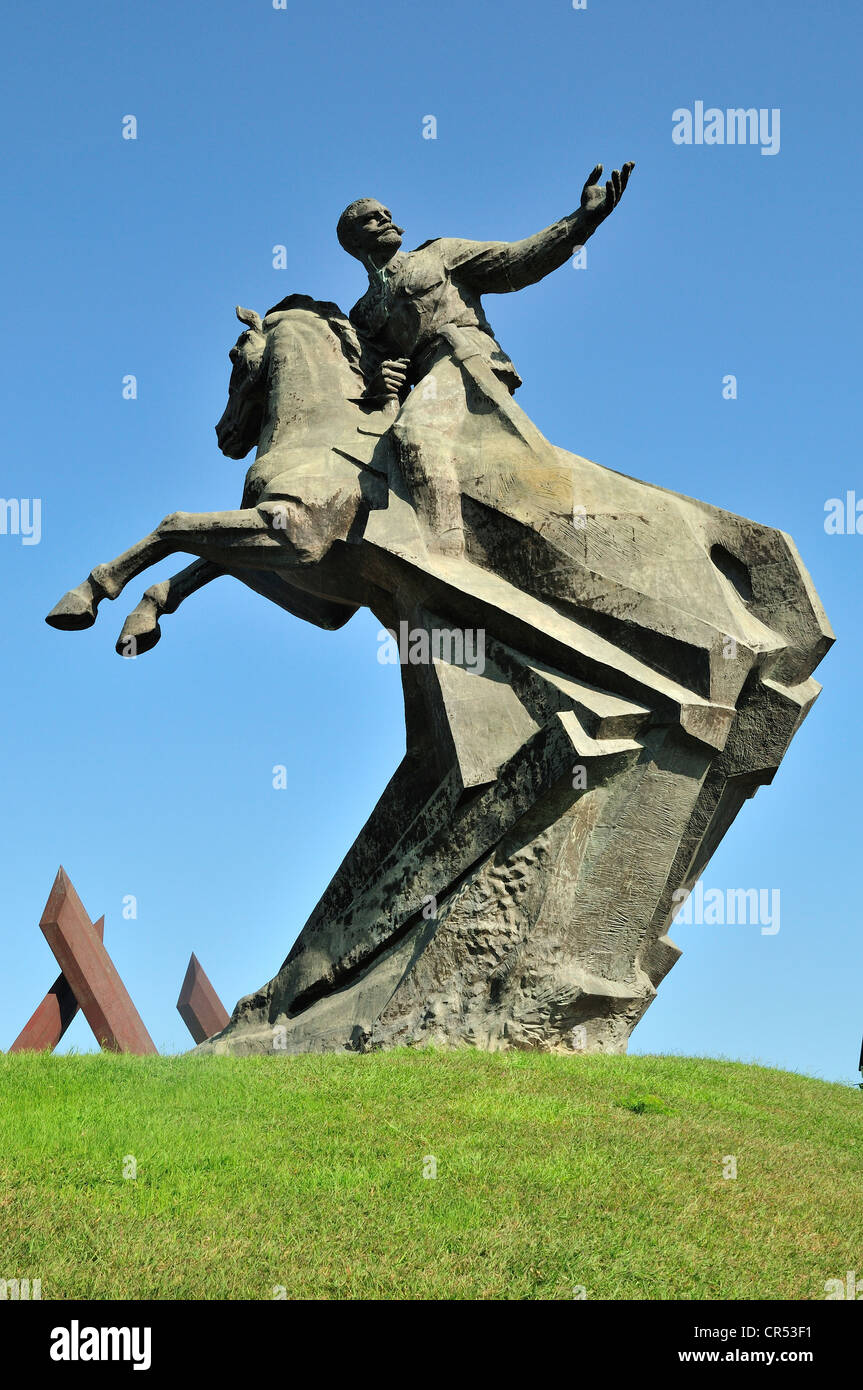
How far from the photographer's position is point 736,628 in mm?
9648

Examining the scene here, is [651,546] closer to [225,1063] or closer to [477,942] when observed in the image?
[477,942]

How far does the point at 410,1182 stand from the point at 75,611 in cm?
621

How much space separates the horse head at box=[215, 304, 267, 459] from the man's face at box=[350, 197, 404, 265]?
131 cm

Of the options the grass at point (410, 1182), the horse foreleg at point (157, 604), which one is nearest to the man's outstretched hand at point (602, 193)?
the horse foreleg at point (157, 604)

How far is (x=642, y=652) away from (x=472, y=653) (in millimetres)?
1239

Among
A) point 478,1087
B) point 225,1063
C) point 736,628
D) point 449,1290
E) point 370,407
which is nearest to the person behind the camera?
point 449,1290

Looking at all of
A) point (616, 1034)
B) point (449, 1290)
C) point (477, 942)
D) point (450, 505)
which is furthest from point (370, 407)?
point (449, 1290)

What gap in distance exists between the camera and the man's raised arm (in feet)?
35.0

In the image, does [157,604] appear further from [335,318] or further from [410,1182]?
[410,1182]

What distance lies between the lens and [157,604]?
11.1 m

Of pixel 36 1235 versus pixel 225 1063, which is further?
pixel 225 1063

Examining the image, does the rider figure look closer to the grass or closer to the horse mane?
the horse mane

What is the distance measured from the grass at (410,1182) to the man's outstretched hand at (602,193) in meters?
6.68

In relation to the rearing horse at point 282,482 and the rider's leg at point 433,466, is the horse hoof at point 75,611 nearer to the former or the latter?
the rearing horse at point 282,482
